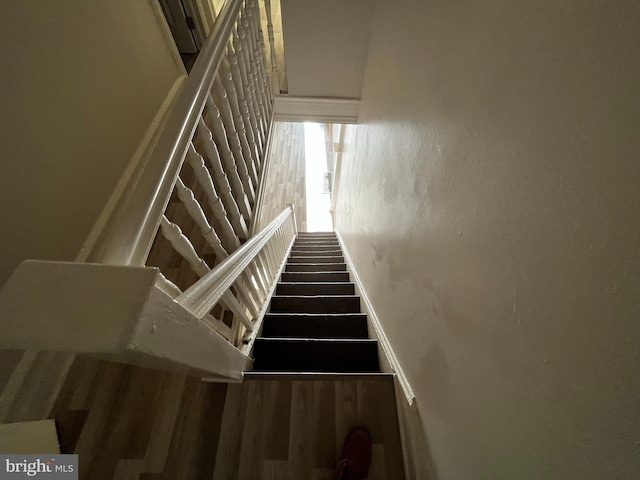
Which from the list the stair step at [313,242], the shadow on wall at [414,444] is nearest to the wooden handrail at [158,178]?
the shadow on wall at [414,444]

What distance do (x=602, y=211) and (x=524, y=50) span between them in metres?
0.30

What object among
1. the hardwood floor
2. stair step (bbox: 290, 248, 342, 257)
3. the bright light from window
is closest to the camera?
the hardwood floor

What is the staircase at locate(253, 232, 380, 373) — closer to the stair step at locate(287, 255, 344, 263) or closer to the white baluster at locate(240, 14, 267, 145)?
the stair step at locate(287, 255, 344, 263)

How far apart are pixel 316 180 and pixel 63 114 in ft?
20.2

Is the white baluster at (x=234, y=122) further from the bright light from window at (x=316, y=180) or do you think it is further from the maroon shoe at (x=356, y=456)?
the bright light from window at (x=316, y=180)

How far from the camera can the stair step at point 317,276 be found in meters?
2.83

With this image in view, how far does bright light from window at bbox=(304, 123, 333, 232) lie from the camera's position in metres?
6.83

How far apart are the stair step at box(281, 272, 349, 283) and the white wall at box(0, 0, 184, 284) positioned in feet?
5.72

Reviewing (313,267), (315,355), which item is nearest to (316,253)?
(313,267)

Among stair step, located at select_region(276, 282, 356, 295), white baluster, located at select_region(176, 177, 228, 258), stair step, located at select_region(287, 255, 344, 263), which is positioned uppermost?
stair step, located at select_region(287, 255, 344, 263)

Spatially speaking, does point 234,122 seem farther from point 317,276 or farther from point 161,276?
point 317,276

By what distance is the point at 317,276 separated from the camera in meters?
2.86

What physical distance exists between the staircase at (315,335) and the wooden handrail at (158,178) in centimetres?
113

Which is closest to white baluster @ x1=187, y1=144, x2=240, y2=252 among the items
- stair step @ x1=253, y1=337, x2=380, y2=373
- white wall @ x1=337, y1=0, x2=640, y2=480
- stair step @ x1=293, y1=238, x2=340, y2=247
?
stair step @ x1=253, y1=337, x2=380, y2=373
